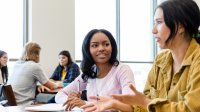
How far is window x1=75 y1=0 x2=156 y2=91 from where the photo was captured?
22.0 feet

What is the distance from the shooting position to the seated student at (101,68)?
2.10m

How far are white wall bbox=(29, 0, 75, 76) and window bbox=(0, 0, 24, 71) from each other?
229 millimetres

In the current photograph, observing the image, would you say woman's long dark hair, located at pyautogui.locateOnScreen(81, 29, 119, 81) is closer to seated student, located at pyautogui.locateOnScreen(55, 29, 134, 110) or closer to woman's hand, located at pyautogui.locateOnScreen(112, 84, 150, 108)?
seated student, located at pyautogui.locateOnScreen(55, 29, 134, 110)

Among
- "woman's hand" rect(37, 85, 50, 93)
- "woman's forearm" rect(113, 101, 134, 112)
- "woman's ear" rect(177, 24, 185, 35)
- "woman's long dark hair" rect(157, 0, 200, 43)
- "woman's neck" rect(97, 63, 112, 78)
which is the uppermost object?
"woman's long dark hair" rect(157, 0, 200, 43)

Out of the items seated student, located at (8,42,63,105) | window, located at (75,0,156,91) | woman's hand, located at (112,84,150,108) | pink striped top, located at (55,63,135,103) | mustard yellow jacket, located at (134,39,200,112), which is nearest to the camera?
mustard yellow jacket, located at (134,39,200,112)

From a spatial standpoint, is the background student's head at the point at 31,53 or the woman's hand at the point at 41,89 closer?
the background student's head at the point at 31,53

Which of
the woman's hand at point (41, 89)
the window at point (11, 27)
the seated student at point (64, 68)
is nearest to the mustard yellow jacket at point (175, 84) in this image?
the woman's hand at point (41, 89)

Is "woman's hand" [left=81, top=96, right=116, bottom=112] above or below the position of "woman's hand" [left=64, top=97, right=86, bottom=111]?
above

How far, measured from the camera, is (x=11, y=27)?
5.98m

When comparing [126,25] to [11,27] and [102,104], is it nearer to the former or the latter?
[11,27]

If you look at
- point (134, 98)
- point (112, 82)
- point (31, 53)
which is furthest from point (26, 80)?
point (134, 98)

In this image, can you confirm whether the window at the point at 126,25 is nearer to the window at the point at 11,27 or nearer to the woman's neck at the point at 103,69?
the window at the point at 11,27

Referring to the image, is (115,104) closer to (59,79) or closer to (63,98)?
(63,98)

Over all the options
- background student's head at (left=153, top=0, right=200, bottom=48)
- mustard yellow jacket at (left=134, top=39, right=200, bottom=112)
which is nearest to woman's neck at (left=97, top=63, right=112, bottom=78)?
mustard yellow jacket at (left=134, top=39, right=200, bottom=112)
